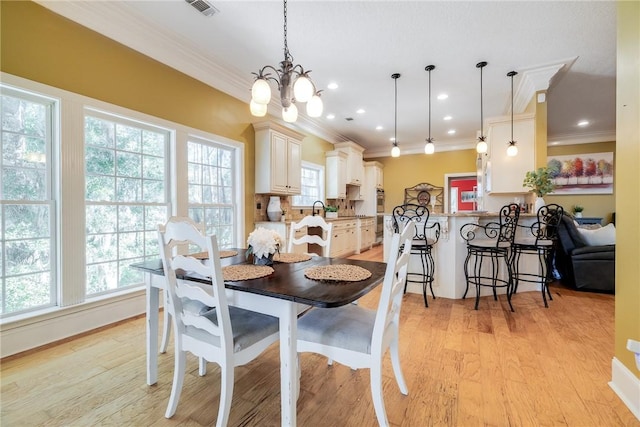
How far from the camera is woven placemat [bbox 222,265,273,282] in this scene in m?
1.45

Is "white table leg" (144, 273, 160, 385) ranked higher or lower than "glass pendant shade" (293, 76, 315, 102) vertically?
lower

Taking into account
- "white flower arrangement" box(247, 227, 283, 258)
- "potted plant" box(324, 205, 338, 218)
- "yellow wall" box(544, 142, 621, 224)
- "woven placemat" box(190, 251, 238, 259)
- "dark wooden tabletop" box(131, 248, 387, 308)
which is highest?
"yellow wall" box(544, 142, 621, 224)

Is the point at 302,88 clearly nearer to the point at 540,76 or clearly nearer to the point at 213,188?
the point at 213,188

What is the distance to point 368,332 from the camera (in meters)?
1.39

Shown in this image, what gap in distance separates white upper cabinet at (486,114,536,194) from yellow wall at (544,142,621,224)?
3368mm

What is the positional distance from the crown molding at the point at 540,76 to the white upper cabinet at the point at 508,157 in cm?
35

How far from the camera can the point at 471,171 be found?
23.4 feet

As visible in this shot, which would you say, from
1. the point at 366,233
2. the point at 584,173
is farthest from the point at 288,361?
the point at 584,173

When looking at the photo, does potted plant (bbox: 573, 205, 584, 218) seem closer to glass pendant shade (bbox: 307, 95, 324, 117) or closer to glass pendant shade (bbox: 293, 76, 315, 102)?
glass pendant shade (bbox: 307, 95, 324, 117)

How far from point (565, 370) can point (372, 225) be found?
5.69 m

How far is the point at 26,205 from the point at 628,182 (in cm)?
402

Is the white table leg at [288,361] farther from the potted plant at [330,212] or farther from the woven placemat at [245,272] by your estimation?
the potted plant at [330,212]

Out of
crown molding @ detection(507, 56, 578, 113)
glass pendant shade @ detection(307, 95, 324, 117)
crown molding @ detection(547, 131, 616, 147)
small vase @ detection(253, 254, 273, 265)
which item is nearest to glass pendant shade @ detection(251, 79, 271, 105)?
glass pendant shade @ detection(307, 95, 324, 117)

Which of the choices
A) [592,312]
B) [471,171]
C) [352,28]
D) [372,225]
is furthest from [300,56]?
[471,171]
